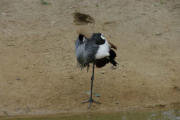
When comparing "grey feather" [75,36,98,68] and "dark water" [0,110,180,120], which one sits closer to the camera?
→ "dark water" [0,110,180,120]

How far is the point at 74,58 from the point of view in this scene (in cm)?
866

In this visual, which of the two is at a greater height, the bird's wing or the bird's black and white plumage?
the bird's wing

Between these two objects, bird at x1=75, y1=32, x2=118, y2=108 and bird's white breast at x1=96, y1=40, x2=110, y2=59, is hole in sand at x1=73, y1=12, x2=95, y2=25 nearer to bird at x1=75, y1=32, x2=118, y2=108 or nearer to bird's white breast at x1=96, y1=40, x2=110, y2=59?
bird at x1=75, y1=32, x2=118, y2=108

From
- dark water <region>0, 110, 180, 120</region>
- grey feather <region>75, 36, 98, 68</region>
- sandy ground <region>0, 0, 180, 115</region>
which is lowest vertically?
dark water <region>0, 110, 180, 120</region>

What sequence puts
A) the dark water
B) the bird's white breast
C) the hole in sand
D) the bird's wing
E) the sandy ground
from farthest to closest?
the hole in sand < the sandy ground < the bird's wing < the bird's white breast < the dark water

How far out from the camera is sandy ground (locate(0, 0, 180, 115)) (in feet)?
24.9

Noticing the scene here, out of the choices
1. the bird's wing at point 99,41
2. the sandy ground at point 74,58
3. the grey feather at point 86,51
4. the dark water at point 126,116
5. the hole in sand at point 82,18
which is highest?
the bird's wing at point 99,41

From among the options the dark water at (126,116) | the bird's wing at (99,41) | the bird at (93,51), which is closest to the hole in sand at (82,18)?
the bird at (93,51)

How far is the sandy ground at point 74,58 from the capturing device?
760 centimetres

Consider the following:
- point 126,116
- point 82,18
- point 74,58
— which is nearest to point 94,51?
point 126,116

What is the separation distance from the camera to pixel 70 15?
9.99 meters

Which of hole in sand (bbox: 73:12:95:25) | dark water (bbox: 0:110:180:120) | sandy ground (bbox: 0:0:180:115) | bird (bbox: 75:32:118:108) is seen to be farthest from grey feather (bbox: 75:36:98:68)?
hole in sand (bbox: 73:12:95:25)

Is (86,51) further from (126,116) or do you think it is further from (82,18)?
(82,18)

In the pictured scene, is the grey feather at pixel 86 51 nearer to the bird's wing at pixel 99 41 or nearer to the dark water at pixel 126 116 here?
the bird's wing at pixel 99 41
